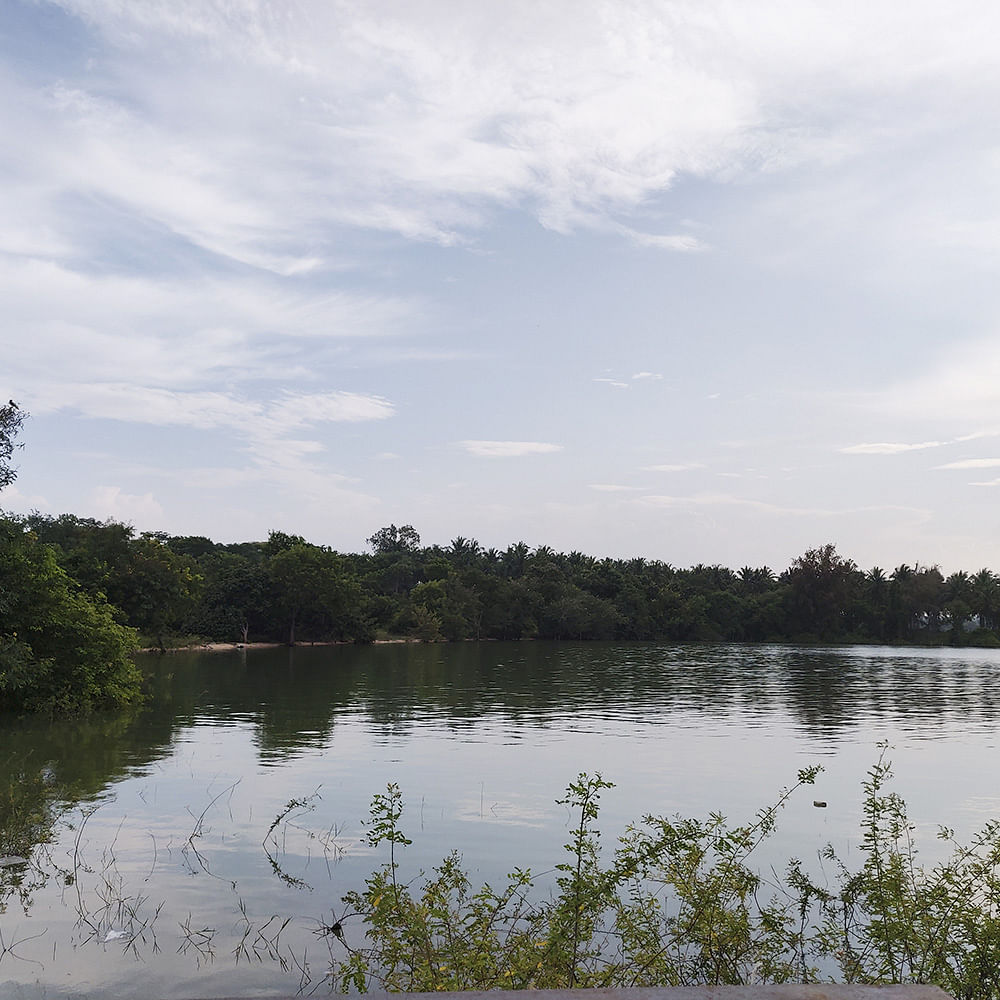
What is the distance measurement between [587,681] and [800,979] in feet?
149

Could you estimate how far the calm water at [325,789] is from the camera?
35.3 ft

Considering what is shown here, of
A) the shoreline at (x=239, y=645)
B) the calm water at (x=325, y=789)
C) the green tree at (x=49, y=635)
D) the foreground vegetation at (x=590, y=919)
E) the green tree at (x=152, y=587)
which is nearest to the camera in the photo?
the foreground vegetation at (x=590, y=919)

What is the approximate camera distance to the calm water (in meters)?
10.8

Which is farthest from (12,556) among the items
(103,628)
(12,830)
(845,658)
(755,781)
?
(845,658)

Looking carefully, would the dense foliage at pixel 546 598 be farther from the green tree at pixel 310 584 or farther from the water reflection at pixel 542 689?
the water reflection at pixel 542 689

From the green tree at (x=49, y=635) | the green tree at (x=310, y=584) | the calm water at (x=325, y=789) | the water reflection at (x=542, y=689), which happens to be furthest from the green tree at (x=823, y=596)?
the green tree at (x=49, y=635)

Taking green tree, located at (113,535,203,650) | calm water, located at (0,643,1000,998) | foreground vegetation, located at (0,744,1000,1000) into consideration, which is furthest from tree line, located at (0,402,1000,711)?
foreground vegetation, located at (0,744,1000,1000)

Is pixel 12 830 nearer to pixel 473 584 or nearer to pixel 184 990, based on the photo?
pixel 184 990

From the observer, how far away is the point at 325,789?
794 inches

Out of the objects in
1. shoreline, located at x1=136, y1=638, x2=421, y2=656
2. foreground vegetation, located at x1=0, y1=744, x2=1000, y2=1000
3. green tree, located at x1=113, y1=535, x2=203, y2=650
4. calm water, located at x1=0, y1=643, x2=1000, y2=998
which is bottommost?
shoreline, located at x1=136, y1=638, x2=421, y2=656

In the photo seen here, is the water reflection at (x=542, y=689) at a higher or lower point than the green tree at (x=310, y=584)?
lower

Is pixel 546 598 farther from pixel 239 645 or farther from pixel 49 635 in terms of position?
pixel 49 635

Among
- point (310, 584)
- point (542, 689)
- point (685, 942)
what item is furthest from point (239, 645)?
point (685, 942)

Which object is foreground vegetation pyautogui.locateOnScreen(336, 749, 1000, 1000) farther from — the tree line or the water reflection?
the tree line
